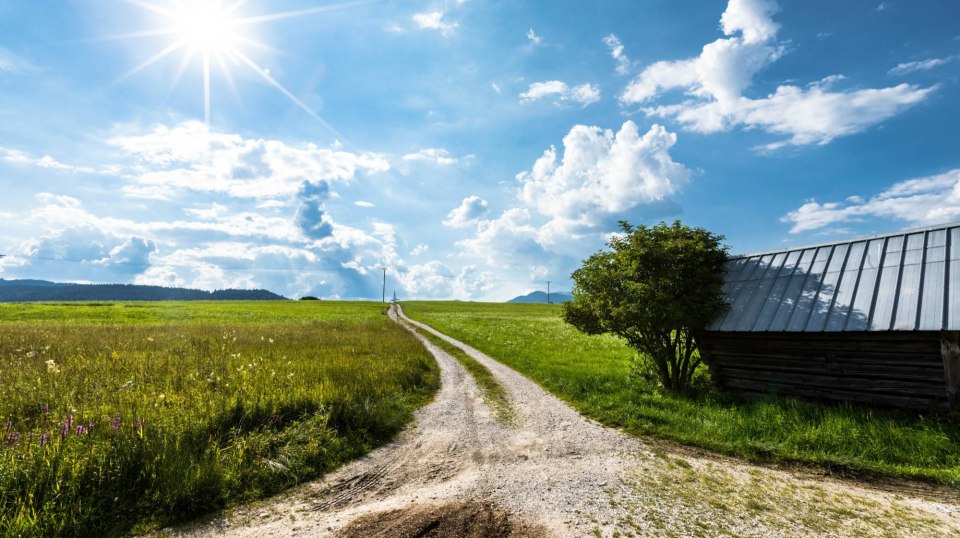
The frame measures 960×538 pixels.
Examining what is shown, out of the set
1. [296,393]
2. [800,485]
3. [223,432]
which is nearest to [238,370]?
[296,393]

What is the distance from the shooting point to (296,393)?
10312 millimetres

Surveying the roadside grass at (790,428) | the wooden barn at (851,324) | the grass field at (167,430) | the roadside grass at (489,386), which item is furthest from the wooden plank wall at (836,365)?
the grass field at (167,430)

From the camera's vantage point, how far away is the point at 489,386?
15.8m

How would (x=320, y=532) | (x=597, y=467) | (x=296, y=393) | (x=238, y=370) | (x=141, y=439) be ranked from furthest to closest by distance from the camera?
1. (x=238, y=370)
2. (x=296, y=393)
3. (x=597, y=467)
4. (x=141, y=439)
5. (x=320, y=532)

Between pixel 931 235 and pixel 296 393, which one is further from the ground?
pixel 931 235

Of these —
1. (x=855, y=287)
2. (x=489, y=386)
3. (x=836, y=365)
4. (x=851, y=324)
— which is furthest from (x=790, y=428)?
(x=489, y=386)

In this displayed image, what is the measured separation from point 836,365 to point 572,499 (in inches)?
356

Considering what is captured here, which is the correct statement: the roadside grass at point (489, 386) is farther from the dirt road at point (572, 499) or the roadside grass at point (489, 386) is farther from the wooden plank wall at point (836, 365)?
the wooden plank wall at point (836, 365)

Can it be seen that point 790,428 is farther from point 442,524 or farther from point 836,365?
point 442,524

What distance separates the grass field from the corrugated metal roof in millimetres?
10804

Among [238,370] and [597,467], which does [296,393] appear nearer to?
[238,370]

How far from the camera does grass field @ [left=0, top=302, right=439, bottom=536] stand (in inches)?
228

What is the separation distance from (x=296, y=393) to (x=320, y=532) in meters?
5.23

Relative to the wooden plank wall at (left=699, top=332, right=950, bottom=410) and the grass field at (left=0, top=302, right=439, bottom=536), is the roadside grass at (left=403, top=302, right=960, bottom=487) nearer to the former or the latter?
the wooden plank wall at (left=699, top=332, right=950, bottom=410)
